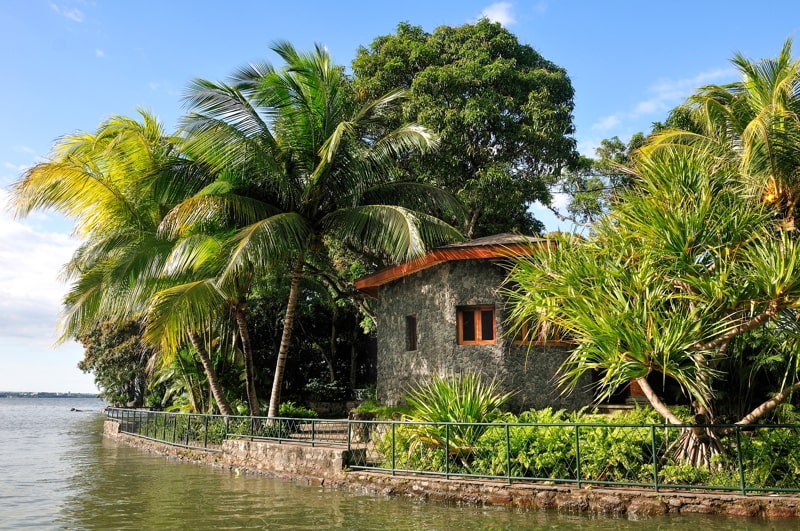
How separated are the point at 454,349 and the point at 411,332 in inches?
79.8

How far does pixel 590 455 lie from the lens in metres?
11.3

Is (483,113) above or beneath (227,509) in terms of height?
above

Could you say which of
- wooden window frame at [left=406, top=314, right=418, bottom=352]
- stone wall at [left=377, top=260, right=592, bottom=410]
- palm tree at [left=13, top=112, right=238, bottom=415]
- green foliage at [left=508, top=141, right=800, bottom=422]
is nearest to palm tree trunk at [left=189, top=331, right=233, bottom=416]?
palm tree at [left=13, top=112, right=238, bottom=415]

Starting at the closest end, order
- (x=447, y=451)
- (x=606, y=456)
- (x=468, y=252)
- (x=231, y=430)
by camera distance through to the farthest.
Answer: (x=606, y=456) < (x=447, y=451) < (x=468, y=252) < (x=231, y=430)

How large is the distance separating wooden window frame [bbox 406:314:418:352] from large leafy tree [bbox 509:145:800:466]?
741 centimetres

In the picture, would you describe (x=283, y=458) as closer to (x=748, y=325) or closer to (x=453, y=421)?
(x=453, y=421)

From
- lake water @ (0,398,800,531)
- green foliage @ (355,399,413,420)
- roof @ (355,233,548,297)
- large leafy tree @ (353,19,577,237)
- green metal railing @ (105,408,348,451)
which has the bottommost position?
lake water @ (0,398,800,531)

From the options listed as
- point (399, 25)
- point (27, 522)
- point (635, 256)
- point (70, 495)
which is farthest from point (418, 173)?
point (27, 522)

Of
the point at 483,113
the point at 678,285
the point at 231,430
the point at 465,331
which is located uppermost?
the point at 483,113

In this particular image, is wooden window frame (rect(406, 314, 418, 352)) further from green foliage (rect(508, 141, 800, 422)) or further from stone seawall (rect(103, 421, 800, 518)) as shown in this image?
green foliage (rect(508, 141, 800, 422))

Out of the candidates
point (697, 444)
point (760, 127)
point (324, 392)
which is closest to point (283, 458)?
point (697, 444)

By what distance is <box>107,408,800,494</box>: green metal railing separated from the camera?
408 inches

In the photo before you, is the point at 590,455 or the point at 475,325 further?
the point at 475,325

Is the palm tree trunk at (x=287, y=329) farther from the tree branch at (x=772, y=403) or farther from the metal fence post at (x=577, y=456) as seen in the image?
the tree branch at (x=772, y=403)
